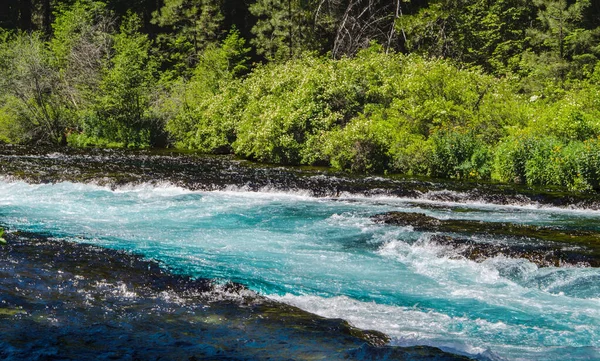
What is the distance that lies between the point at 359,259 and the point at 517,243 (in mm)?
2950

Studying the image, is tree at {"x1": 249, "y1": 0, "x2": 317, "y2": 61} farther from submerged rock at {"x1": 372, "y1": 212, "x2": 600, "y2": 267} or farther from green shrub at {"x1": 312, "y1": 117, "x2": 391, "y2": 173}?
submerged rock at {"x1": 372, "y1": 212, "x2": 600, "y2": 267}

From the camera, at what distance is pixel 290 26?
42656 millimetres

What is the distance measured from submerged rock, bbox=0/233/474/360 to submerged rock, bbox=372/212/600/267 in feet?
14.9

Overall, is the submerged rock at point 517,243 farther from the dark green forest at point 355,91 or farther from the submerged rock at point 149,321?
the dark green forest at point 355,91

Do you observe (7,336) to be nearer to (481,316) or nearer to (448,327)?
(448,327)

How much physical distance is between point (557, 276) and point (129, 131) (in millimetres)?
27869

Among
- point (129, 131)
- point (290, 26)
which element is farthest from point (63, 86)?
point (290, 26)

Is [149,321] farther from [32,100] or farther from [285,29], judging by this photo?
[285,29]

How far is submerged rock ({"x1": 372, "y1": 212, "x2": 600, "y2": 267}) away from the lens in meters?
9.70

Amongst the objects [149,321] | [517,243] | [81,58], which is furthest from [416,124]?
[81,58]

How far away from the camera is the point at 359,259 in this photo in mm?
10258

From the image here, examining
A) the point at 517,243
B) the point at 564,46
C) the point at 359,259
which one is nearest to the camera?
the point at 359,259

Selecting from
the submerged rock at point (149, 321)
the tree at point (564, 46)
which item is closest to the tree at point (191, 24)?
the tree at point (564, 46)

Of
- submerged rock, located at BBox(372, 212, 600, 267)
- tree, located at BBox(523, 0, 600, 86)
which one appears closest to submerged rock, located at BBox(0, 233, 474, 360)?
submerged rock, located at BBox(372, 212, 600, 267)
